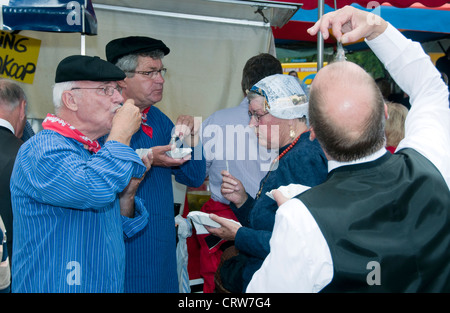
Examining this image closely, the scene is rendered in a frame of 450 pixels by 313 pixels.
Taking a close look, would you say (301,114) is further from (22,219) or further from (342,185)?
(22,219)

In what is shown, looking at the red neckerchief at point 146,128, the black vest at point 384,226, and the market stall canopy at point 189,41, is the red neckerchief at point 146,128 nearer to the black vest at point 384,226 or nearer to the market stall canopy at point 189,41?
the market stall canopy at point 189,41

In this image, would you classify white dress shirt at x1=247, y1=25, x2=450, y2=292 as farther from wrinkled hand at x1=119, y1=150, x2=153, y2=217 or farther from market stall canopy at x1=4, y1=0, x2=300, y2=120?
market stall canopy at x1=4, y1=0, x2=300, y2=120

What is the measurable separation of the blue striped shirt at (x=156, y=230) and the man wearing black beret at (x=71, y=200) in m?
0.64

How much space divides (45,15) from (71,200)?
1.49 m

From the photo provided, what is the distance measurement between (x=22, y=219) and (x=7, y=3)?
5.08 feet

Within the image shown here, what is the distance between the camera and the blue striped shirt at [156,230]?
2498 millimetres

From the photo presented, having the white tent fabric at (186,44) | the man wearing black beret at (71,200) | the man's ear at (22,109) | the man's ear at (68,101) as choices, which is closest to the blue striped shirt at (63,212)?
the man wearing black beret at (71,200)

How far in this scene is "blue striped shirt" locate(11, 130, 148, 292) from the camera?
64.1 inches

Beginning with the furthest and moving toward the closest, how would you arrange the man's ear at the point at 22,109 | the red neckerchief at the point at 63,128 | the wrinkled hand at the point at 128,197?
the man's ear at the point at 22,109
the wrinkled hand at the point at 128,197
the red neckerchief at the point at 63,128

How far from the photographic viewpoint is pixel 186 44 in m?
3.96

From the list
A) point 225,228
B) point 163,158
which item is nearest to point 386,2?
point 163,158

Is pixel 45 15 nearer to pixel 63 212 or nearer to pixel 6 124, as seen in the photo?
pixel 6 124

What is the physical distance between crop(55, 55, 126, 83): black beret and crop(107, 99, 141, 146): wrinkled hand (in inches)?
6.8

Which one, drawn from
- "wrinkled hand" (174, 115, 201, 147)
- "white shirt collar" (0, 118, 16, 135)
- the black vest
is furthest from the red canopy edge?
the black vest
